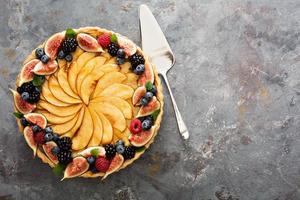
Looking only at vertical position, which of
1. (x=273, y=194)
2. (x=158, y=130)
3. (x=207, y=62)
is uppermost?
(x=207, y=62)

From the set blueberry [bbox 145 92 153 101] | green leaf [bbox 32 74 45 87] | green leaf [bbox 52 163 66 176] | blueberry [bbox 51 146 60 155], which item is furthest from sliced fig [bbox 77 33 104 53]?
green leaf [bbox 52 163 66 176]

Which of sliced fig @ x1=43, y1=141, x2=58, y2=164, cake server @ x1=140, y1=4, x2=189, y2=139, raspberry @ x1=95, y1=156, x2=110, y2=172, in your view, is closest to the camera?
raspberry @ x1=95, y1=156, x2=110, y2=172

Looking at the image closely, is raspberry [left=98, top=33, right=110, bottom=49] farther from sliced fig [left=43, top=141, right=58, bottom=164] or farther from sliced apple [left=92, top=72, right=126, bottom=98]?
sliced fig [left=43, top=141, right=58, bottom=164]

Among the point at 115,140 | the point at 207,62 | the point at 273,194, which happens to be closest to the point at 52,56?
the point at 115,140

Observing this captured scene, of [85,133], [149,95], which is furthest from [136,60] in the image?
[85,133]

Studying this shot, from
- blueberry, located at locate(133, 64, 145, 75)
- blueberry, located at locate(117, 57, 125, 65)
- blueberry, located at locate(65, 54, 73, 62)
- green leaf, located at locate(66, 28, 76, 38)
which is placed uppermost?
green leaf, located at locate(66, 28, 76, 38)

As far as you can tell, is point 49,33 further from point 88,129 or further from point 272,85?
point 272,85

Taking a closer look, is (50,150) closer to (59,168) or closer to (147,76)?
(59,168)
